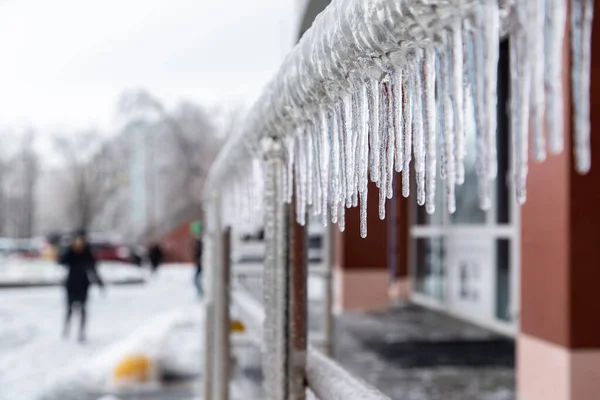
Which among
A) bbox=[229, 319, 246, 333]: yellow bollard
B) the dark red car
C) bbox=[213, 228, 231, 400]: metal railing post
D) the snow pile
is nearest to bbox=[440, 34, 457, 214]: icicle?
bbox=[213, 228, 231, 400]: metal railing post

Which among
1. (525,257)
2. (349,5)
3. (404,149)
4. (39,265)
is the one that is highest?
(349,5)

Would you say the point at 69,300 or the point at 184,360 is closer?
the point at 184,360

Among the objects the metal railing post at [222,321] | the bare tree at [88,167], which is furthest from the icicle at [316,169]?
the bare tree at [88,167]

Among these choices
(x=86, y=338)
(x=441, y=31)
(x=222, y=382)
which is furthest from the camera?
(x=86, y=338)

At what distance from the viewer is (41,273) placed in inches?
1002

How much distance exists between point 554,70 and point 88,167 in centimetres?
5731

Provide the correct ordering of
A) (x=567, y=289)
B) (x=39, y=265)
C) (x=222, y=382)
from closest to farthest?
(x=222, y=382) < (x=567, y=289) < (x=39, y=265)

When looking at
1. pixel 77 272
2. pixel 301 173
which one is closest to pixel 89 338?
A: pixel 77 272

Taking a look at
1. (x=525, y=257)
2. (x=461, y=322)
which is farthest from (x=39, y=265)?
(x=525, y=257)

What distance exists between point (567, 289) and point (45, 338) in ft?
29.0

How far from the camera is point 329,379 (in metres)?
1.19

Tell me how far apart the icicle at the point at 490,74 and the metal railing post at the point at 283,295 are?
909mm

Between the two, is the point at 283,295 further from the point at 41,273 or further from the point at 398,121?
the point at 41,273

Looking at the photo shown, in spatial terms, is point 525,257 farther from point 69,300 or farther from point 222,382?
point 69,300
